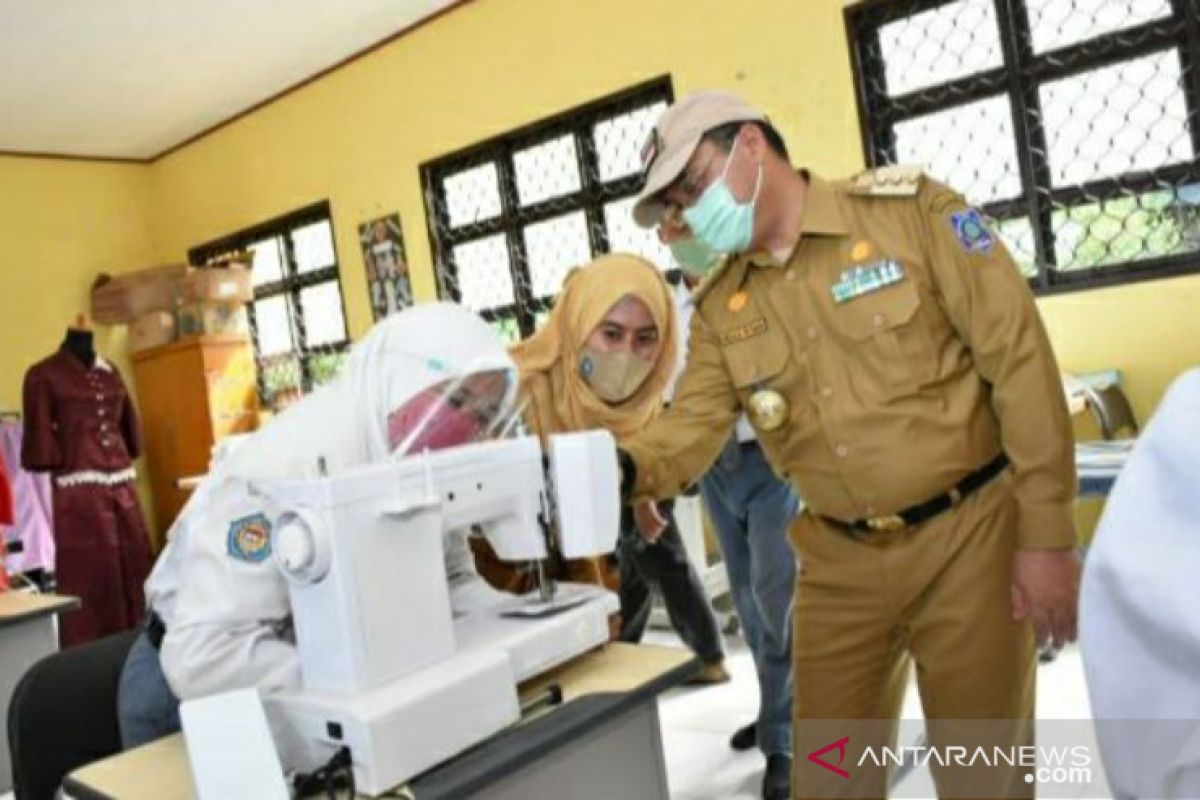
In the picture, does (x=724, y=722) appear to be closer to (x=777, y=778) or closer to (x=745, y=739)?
(x=745, y=739)

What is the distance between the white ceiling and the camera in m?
4.23

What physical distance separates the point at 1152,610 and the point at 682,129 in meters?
1.16

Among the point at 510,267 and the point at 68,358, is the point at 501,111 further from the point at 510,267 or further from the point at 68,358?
the point at 68,358

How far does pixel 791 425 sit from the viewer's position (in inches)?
60.1

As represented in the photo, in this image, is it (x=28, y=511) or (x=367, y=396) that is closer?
(x=367, y=396)

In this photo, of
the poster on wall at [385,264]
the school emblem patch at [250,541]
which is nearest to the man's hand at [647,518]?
the school emblem patch at [250,541]

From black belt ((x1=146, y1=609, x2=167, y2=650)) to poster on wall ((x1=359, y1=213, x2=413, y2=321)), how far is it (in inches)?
148

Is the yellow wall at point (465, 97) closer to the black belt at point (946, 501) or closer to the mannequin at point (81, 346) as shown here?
the mannequin at point (81, 346)

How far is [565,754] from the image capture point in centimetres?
120

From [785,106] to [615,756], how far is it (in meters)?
3.01

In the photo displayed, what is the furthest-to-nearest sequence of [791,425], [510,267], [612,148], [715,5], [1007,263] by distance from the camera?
[510,267], [612,148], [715,5], [791,425], [1007,263]

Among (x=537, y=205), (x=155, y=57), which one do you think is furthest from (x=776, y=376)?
(x=155, y=57)

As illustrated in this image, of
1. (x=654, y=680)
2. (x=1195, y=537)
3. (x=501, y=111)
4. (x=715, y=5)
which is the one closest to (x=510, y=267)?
(x=501, y=111)

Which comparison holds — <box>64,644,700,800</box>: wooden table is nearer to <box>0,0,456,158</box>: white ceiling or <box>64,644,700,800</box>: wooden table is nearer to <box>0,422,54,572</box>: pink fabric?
<box>0,0,456,158</box>: white ceiling
